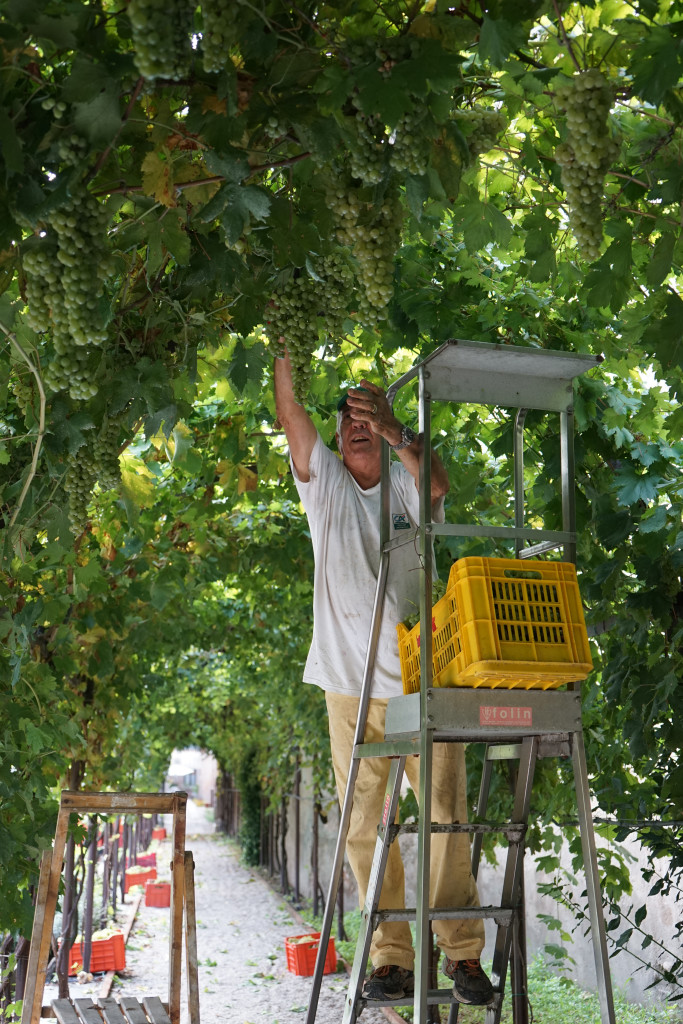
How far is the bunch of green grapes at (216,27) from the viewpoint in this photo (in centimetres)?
180

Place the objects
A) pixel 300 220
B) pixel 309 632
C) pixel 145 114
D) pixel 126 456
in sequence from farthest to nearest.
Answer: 1. pixel 309 632
2. pixel 126 456
3. pixel 300 220
4. pixel 145 114

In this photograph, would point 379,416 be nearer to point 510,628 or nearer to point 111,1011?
point 510,628

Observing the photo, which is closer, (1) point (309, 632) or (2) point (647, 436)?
(2) point (647, 436)

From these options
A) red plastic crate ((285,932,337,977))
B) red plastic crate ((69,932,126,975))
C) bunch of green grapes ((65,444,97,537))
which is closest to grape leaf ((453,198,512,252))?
bunch of green grapes ((65,444,97,537))

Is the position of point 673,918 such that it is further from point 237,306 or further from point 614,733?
point 237,306

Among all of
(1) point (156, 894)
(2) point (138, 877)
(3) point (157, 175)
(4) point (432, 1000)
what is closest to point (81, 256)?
(3) point (157, 175)

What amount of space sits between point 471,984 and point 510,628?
1324 millimetres

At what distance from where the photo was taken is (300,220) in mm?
2434

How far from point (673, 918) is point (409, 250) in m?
4.78

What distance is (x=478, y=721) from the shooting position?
110 inches

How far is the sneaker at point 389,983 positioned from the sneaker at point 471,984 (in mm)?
224

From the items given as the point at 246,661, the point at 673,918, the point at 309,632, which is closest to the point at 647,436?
the point at 673,918

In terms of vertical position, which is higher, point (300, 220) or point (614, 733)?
point (300, 220)

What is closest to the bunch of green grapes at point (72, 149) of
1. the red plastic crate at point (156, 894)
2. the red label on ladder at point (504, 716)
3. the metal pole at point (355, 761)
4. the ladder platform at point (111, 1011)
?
the red label on ladder at point (504, 716)
